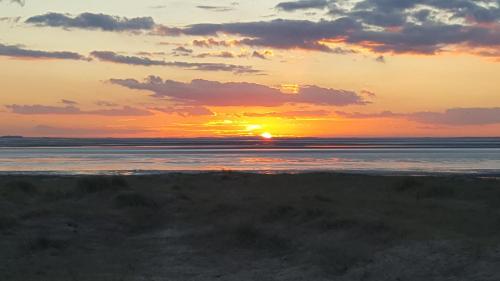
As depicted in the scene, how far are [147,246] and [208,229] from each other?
2663 mm

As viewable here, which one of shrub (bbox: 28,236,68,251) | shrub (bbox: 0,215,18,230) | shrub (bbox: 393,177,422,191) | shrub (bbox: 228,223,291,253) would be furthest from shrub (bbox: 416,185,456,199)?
shrub (bbox: 0,215,18,230)

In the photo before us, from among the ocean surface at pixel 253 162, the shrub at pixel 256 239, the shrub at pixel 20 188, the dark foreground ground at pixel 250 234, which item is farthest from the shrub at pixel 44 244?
the ocean surface at pixel 253 162

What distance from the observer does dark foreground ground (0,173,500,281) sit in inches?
668

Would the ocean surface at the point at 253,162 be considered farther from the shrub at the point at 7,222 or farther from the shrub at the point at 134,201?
the shrub at the point at 7,222

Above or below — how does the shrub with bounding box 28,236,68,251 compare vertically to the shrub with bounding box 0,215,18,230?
below

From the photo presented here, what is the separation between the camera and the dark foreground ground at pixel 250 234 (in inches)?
668

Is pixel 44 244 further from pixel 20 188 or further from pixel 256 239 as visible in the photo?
pixel 20 188

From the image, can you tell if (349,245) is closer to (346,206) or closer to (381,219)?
(381,219)

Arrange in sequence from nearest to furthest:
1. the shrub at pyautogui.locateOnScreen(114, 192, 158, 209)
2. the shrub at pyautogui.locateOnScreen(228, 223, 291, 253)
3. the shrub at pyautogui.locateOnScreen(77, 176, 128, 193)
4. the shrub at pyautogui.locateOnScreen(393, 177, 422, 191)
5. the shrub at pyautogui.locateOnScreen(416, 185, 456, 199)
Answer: the shrub at pyautogui.locateOnScreen(228, 223, 291, 253), the shrub at pyautogui.locateOnScreen(114, 192, 158, 209), the shrub at pyautogui.locateOnScreen(416, 185, 456, 199), the shrub at pyautogui.locateOnScreen(77, 176, 128, 193), the shrub at pyautogui.locateOnScreen(393, 177, 422, 191)

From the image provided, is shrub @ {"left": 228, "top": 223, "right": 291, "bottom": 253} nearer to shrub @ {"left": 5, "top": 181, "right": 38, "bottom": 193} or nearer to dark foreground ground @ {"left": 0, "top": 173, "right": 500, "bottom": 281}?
dark foreground ground @ {"left": 0, "top": 173, "right": 500, "bottom": 281}

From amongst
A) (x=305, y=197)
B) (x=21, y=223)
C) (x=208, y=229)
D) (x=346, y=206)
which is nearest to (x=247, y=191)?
(x=305, y=197)

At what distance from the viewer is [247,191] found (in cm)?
3391

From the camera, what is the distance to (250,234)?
20.9 m

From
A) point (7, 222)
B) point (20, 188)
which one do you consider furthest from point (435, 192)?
point (20, 188)
